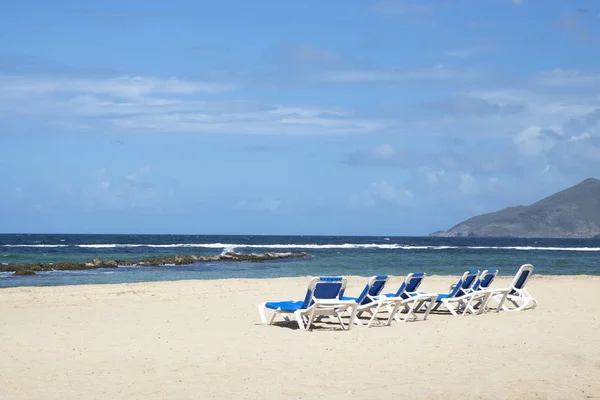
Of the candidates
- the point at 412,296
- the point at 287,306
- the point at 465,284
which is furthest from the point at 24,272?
the point at 412,296

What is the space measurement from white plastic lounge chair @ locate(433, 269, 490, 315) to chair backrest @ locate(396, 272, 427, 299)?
73cm

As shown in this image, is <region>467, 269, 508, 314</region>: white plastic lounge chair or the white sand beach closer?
the white sand beach

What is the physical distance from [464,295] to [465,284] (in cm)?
31

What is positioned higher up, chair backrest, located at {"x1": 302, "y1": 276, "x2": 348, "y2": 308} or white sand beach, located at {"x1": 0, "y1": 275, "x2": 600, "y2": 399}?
chair backrest, located at {"x1": 302, "y1": 276, "x2": 348, "y2": 308}

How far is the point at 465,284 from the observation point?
1462cm

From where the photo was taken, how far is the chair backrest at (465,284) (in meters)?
14.4

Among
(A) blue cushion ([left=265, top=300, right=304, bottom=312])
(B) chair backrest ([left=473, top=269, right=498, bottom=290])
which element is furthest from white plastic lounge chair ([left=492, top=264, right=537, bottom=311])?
(A) blue cushion ([left=265, top=300, right=304, bottom=312])

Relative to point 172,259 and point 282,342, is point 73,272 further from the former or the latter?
point 282,342

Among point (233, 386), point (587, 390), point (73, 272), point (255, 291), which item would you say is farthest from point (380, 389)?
point (73, 272)

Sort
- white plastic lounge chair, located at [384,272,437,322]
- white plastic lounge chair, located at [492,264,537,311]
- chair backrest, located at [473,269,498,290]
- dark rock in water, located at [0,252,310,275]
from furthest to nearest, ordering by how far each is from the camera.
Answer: dark rock in water, located at [0,252,310,275] → chair backrest, located at [473,269,498,290] → white plastic lounge chair, located at [492,264,537,311] → white plastic lounge chair, located at [384,272,437,322]

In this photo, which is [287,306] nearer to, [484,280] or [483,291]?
[483,291]

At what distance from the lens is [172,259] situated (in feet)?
139

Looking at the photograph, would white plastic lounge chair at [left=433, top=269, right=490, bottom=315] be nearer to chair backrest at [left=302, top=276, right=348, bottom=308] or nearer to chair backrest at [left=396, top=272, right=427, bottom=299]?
chair backrest at [left=396, top=272, right=427, bottom=299]

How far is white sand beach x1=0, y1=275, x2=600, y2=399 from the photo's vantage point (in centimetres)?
740
